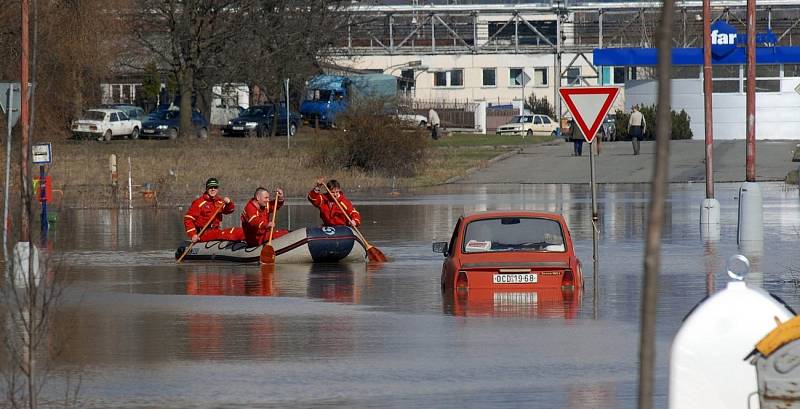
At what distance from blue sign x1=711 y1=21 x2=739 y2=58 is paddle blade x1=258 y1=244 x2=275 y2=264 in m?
43.3

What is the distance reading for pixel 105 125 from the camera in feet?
227

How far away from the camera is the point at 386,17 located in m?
96.4

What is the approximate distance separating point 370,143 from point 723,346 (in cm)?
3662

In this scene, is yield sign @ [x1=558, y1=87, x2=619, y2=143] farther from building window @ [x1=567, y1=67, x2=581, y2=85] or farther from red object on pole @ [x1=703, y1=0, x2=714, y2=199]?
building window @ [x1=567, y1=67, x2=581, y2=85]

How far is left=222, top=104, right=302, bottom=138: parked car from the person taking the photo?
70.2m

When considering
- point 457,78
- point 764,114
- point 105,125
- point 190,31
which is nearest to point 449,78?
point 457,78

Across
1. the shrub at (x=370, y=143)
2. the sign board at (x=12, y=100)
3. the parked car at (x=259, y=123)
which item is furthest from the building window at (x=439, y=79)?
the sign board at (x=12, y=100)

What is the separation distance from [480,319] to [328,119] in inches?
2379

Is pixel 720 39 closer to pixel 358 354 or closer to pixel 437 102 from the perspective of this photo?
pixel 437 102

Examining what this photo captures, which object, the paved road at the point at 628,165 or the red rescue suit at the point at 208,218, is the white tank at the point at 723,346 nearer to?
the red rescue suit at the point at 208,218

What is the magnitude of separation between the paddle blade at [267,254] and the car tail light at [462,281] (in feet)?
20.6

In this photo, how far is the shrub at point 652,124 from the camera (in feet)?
198

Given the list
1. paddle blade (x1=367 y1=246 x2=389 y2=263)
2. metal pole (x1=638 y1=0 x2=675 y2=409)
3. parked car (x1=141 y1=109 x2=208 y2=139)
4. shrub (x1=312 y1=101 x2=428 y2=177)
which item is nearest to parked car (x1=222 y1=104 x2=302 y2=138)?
parked car (x1=141 y1=109 x2=208 y2=139)

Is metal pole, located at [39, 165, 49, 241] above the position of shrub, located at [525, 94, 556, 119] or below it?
below
